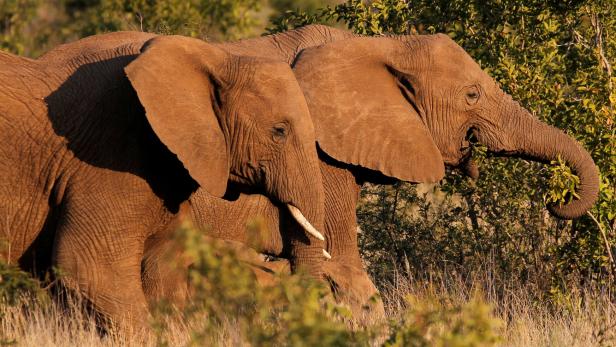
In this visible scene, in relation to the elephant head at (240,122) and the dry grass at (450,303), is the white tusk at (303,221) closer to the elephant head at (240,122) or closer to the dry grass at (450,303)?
the elephant head at (240,122)

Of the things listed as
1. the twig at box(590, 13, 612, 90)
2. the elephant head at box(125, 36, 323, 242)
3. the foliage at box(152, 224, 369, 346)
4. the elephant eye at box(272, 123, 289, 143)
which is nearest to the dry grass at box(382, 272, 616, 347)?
the elephant head at box(125, 36, 323, 242)

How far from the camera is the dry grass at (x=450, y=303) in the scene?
7.88 metres

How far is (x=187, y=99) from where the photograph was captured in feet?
Answer: 27.9

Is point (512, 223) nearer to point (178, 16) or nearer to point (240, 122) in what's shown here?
point (240, 122)

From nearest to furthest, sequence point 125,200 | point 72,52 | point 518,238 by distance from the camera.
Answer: point 125,200, point 72,52, point 518,238

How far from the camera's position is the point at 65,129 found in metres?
8.38

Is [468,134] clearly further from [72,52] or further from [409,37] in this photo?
[72,52]

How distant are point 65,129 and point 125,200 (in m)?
0.51

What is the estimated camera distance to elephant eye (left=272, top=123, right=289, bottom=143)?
8.70 metres

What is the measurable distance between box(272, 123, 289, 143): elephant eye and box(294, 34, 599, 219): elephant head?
1.49 meters

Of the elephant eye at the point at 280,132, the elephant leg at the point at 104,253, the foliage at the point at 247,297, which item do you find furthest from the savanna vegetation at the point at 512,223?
the foliage at the point at 247,297

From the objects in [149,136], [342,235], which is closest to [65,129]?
[149,136]

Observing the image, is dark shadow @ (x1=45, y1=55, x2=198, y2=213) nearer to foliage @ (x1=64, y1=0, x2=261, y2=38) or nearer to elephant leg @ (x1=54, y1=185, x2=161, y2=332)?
elephant leg @ (x1=54, y1=185, x2=161, y2=332)

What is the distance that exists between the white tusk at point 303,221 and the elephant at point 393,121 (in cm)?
111
